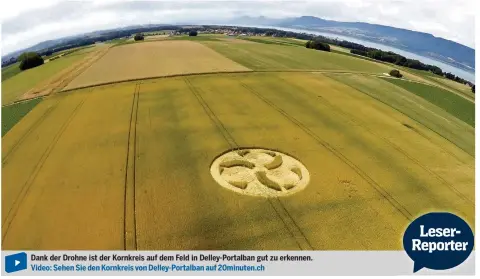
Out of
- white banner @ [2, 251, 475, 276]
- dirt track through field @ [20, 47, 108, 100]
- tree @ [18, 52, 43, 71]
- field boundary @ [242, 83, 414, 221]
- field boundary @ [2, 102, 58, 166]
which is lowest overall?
white banner @ [2, 251, 475, 276]

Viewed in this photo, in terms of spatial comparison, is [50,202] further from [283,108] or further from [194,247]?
[283,108]

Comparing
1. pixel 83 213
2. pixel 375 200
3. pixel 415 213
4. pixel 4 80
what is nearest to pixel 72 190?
pixel 83 213

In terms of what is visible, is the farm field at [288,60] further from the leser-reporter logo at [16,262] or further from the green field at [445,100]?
the leser-reporter logo at [16,262]

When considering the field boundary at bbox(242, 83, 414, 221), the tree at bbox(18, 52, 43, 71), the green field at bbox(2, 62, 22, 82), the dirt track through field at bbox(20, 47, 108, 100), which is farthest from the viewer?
the tree at bbox(18, 52, 43, 71)

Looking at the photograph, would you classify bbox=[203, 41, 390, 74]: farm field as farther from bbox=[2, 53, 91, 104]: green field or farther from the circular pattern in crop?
the circular pattern in crop

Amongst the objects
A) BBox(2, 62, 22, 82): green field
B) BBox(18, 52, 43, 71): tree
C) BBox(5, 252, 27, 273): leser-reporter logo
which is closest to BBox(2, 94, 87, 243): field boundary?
BBox(5, 252, 27, 273): leser-reporter logo

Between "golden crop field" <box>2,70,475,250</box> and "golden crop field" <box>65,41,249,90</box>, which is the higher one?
"golden crop field" <box>65,41,249,90</box>

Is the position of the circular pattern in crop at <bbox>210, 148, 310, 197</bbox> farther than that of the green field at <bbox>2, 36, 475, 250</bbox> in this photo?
Yes
